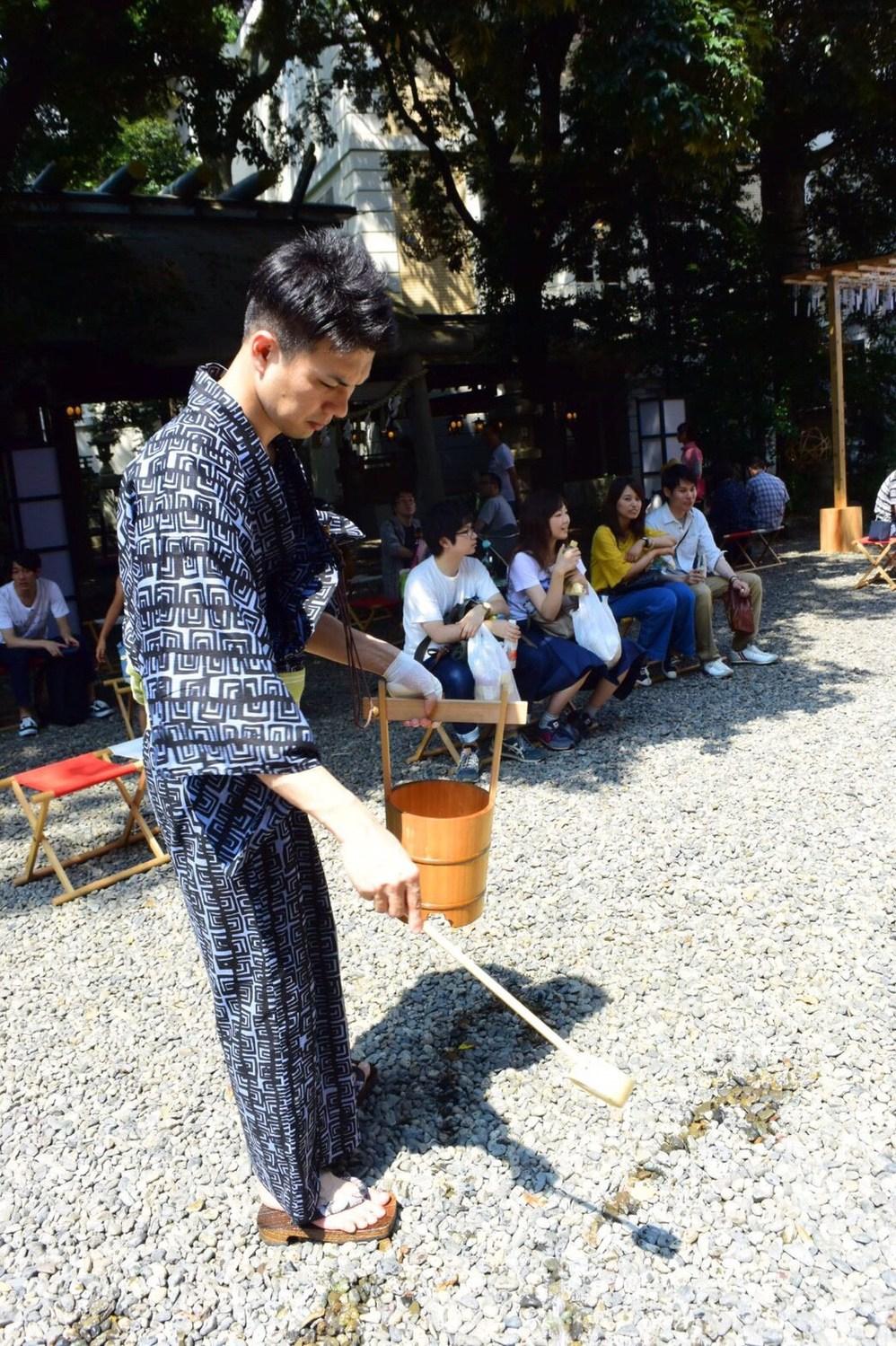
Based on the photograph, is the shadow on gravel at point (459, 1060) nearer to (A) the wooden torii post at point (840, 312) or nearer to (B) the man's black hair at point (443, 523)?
(B) the man's black hair at point (443, 523)

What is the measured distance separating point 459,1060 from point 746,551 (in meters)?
9.77

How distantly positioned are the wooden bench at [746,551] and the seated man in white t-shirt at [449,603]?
6.53m

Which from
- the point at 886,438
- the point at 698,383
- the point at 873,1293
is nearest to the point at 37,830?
the point at 873,1293

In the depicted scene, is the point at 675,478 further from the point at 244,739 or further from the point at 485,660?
the point at 244,739

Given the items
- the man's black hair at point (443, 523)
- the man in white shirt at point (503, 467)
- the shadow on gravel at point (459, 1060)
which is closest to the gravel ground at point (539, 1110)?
the shadow on gravel at point (459, 1060)

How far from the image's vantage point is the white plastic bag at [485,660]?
17.1 feet

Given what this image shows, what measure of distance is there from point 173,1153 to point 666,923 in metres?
1.80

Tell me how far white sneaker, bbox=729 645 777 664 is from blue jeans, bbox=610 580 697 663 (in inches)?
32.0

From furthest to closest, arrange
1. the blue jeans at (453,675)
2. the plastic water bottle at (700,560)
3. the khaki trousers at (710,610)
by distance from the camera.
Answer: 1. the plastic water bottle at (700,560)
2. the khaki trousers at (710,610)
3. the blue jeans at (453,675)

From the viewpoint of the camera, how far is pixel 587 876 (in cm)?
405

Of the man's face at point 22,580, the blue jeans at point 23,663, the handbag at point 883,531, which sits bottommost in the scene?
the blue jeans at point 23,663

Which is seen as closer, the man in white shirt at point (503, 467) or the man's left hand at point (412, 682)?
the man's left hand at point (412, 682)

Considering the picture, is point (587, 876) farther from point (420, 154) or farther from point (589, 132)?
point (420, 154)

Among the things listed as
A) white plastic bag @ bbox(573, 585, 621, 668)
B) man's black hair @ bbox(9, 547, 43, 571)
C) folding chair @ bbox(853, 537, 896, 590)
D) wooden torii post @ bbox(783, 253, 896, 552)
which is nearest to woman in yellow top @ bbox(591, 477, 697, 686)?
white plastic bag @ bbox(573, 585, 621, 668)
